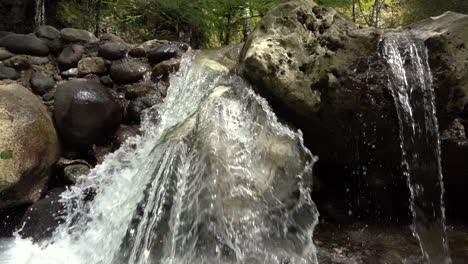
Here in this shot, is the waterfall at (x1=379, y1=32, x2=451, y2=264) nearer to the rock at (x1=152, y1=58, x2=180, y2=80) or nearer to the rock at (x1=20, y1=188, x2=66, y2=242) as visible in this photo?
the rock at (x1=152, y1=58, x2=180, y2=80)

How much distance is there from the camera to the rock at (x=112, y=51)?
17.5 feet

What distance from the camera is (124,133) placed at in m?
4.78

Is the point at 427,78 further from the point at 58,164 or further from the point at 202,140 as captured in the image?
the point at 58,164

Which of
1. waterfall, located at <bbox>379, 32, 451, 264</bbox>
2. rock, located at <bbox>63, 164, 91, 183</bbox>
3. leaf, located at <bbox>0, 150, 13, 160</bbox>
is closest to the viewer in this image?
waterfall, located at <bbox>379, 32, 451, 264</bbox>

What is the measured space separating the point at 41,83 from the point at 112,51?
3.42 ft

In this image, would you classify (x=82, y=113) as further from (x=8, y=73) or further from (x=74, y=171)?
(x=8, y=73)

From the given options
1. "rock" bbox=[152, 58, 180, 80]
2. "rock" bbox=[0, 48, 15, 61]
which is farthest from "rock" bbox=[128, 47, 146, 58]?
"rock" bbox=[0, 48, 15, 61]

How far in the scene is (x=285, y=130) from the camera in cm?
379

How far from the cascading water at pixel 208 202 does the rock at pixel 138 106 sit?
3.29ft

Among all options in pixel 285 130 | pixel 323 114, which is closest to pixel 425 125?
pixel 323 114

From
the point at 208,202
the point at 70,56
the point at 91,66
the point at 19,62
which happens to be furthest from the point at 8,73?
the point at 208,202

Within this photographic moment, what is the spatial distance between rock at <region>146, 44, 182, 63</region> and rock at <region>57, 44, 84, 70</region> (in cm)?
100

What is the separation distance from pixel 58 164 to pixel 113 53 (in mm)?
1804

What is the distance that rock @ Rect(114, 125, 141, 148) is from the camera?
15.5 feet
